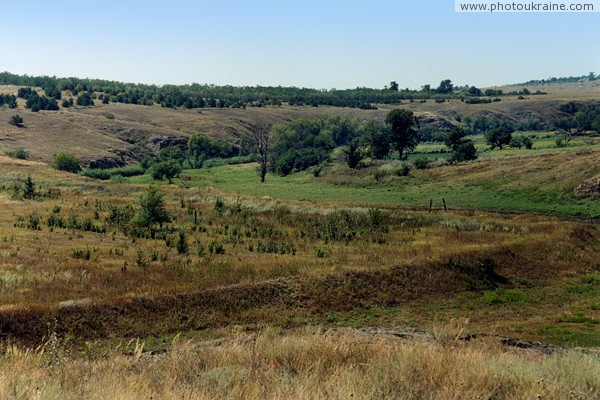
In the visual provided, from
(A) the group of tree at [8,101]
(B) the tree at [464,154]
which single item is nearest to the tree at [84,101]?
(A) the group of tree at [8,101]

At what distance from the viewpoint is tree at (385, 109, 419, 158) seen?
96312mm

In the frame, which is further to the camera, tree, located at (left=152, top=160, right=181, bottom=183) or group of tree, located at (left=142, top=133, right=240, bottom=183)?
group of tree, located at (left=142, top=133, right=240, bottom=183)

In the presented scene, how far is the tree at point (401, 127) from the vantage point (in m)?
96.3

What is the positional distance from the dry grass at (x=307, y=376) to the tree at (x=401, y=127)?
296 feet

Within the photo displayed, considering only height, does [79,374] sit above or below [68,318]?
above

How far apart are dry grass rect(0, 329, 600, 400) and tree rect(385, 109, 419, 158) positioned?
90229 millimetres

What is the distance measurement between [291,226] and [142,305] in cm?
1950

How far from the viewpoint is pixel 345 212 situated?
42.2 meters

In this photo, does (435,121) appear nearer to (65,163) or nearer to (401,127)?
(401,127)

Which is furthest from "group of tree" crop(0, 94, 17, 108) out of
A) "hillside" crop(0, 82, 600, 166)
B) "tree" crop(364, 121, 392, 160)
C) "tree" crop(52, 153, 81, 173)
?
"tree" crop(364, 121, 392, 160)

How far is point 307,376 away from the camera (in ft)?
24.3

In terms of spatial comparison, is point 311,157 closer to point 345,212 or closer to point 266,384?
point 345,212

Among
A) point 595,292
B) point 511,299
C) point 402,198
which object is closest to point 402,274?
point 511,299

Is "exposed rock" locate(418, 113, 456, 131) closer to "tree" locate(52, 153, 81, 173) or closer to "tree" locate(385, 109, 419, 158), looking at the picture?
"tree" locate(385, 109, 419, 158)
